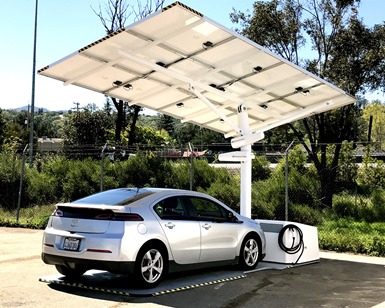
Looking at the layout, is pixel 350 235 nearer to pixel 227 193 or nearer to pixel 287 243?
pixel 287 243

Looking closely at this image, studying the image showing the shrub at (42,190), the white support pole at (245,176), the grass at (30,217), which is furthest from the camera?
the shrub at (42,190)

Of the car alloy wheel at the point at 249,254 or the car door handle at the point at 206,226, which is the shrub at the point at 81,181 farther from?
the car door handle at the point at 206,226

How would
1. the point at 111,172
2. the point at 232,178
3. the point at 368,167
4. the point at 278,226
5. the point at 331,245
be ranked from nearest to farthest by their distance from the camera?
the point at 278,226 < the point at 331,245 < the point at 368,167 < the point at 232,178 < the point at 111,172

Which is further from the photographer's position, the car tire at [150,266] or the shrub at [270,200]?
the shrub at [270,200]

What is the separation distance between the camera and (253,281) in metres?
8.51

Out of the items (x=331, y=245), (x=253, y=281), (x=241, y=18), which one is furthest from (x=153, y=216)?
(x=241, y=18)

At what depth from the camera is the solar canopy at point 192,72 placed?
8680mm

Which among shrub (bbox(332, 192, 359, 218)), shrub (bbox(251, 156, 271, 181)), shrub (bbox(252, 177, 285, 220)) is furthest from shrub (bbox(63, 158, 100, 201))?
shrub (bbox(332, 192, 359, 218))

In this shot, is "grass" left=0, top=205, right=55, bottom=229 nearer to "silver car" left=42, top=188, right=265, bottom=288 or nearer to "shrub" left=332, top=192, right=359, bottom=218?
"silver car" left=42, top=188, right=265, bottom=288

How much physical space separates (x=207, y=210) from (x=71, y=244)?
8.36 ft

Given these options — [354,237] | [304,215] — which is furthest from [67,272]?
[304,215]

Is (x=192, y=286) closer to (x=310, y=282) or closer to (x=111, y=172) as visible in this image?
(x=310, y=282)

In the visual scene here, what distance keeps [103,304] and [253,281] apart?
281 centimetres

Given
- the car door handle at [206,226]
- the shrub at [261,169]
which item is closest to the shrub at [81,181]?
the shrub at [261,169]
